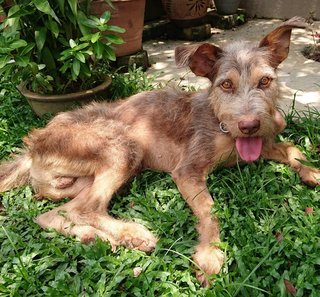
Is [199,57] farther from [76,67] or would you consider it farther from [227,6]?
[227,6]

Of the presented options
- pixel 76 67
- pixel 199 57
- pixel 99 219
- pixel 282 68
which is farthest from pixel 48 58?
pixel 282 68

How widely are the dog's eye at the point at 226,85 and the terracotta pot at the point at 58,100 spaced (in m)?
2.19

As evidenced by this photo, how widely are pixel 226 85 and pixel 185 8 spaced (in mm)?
5453

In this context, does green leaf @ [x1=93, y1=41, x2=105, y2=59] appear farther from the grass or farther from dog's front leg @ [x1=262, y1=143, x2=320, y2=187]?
dog's front leg @ [x1=262, y1=143, x2=320, y2=187]

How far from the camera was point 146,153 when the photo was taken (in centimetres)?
403

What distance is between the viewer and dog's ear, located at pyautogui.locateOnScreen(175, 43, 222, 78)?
11.4ft

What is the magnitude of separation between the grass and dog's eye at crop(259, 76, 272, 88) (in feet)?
2.61

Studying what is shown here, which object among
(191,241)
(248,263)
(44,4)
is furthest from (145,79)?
(248,263)

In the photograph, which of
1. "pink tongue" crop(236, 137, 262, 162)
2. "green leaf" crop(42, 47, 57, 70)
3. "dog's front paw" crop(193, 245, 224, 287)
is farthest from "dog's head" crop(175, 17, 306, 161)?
"green leaf" crop(42, 47, 57, 70)

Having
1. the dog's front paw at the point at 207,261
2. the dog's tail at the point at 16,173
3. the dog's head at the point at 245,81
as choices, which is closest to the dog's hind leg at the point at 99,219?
the dog's front paw at the point at 207,261

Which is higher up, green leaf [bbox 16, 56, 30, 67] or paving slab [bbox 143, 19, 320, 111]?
green leaf [bbox 16, 56, 30, 67]

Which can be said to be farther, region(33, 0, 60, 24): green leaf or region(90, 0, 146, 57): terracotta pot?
region(90, 0, 146, 57): terracotta pot

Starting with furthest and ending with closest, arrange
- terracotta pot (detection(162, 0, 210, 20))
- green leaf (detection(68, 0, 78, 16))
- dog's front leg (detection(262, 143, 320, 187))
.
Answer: terracotta pot (detection(162, 0, 210, 20)), green leaf (detection(68, 0, 78, 16)), dog's front leg (detection(262, 143, 320, 187))

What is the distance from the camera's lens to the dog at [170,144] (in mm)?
3311
